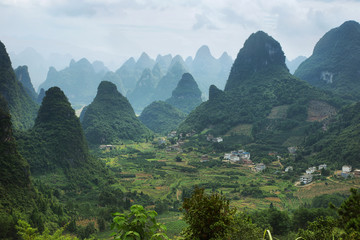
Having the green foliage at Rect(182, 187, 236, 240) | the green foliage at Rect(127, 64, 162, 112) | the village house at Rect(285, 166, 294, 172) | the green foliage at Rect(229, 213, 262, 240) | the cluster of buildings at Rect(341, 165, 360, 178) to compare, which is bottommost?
the village house at Rect(285, 166, 294, 172)

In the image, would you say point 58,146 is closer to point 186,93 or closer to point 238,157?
point 238,157

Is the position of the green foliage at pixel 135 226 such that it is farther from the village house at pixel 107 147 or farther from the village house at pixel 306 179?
the village house at pixel 107 147

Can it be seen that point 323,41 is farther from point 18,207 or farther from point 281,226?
point 18,207

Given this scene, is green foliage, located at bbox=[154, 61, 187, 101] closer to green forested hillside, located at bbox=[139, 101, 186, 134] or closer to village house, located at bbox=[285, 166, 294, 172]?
green forested hillside, located at bbox=[139, 101, 186, 134]

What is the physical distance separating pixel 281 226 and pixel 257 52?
73.9 meters

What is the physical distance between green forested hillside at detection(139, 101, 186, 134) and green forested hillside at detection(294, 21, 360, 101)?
51045 mm

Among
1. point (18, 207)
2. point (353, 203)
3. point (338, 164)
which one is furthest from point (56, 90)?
point (338, 164)

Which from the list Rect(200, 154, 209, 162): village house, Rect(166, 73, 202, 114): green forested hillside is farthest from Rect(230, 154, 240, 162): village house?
Rect(166, 73, 202, 114): green forested hillside

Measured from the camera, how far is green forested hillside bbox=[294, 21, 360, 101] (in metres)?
78.1

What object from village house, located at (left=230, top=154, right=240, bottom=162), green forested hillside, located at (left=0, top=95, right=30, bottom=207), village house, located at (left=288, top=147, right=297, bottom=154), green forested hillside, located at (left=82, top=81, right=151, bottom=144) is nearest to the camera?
green forested hillside, located at (left=0, top=95, right=30, bottom=207)

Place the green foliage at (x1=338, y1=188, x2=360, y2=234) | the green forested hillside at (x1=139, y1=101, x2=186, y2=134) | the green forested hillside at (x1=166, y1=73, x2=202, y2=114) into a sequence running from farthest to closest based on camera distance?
the green forested hillside at (x1=166, y1=73, x2=202, y2=114) → the green forested hillside at (x1=139, y1=101, x2=186, y2=134) → the green foliage at (x1=338, y1=188, x2=360, y2=234)

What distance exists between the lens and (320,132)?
52.2 m

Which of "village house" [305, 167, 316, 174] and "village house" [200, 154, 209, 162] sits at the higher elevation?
"village house" [200, 154, 209, 162]

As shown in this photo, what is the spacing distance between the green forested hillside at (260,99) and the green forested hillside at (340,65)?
14.6m
